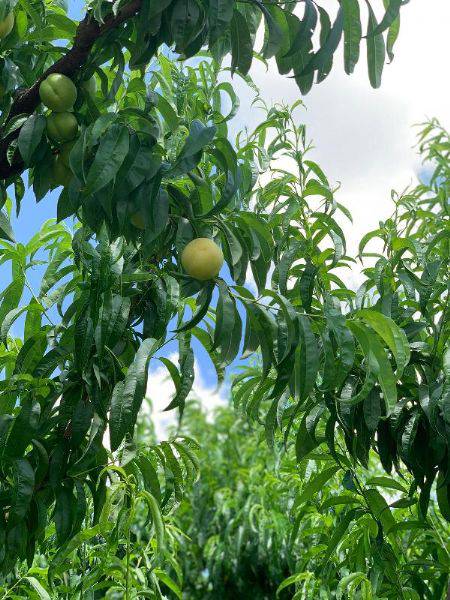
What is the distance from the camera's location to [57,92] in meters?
1.07

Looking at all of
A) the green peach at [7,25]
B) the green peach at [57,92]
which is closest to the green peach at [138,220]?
the green peach at [57,92]

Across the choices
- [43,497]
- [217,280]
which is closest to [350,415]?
[217,280]

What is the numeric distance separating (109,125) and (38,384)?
1.32ft

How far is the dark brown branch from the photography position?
42.3 inches

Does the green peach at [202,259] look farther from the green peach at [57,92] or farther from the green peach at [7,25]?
the green peach at [7,25]

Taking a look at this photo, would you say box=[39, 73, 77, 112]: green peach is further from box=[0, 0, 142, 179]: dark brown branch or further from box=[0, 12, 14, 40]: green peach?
box=[0, 12, 14, 40]: green peach

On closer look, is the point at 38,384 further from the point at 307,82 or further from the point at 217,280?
the point at 307,82

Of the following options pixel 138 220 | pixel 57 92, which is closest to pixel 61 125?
pixel 57 92

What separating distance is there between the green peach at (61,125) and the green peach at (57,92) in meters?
0.02

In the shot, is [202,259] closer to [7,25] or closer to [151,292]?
[151,292]

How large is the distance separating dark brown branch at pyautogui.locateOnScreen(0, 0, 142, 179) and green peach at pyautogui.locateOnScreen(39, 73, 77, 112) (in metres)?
0.03

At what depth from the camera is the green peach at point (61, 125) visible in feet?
3.63

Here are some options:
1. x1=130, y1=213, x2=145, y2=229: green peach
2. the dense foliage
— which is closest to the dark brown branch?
the dense foliage

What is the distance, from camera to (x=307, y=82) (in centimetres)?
116
